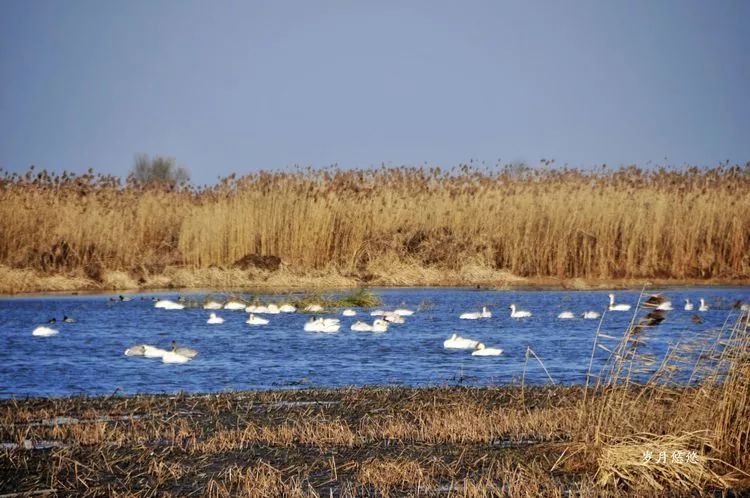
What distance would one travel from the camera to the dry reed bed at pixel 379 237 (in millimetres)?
29453

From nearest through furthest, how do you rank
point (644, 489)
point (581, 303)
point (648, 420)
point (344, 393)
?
point (644, 489)
point (648, 420)
point (344, 393)
point (581, 303)

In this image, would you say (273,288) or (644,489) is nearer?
(644,489)

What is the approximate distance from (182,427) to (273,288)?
62.8ft

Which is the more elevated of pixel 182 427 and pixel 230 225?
pixel 230 225

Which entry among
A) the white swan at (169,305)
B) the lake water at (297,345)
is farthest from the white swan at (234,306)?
the white swan at (169,305)

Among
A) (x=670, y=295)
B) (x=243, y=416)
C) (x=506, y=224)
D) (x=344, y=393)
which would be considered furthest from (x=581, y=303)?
(x=243, y=416)

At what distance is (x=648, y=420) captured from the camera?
8547mm

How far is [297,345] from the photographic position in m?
18.0

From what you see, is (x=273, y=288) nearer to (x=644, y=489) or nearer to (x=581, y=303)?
(x=581, y=303)

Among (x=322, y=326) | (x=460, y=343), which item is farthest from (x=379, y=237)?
(x=460, y=343)

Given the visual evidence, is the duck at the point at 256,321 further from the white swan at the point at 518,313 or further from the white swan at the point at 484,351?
the white swan at the point at 484,351

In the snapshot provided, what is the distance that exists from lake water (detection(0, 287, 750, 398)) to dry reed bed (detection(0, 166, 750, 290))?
291 cm

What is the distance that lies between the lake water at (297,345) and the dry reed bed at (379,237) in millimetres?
2907

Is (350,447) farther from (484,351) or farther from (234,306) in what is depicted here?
(234,306)
